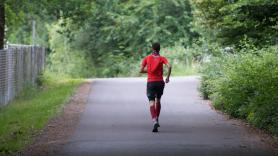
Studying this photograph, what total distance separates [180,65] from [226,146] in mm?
30869

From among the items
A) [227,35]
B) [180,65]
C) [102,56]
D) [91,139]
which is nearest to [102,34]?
[102,56]

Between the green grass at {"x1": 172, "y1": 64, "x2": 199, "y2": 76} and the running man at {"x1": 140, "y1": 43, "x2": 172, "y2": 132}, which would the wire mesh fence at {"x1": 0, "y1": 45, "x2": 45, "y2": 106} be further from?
the green grass at {"x1": 172, "y1": 64, "x2": 199, "y2": 76}

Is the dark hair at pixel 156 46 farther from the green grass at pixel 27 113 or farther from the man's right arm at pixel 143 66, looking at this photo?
the green grass at pixel 27 113

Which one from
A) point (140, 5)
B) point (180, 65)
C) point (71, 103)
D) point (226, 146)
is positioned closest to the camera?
point (226, 146)

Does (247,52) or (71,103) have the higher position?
(247,52)

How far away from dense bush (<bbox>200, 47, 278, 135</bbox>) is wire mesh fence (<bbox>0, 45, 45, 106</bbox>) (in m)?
5.96

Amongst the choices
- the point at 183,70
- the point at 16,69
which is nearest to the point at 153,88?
the point at 16,69

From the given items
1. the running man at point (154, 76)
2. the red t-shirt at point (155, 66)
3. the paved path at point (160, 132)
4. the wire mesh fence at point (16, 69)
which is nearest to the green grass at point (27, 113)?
the wire mesh fence at point (16, 69)

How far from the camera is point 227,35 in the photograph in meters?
23.6

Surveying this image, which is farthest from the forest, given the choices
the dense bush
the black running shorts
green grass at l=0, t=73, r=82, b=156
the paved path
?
green grass at l=0, t=73, r=82, b=156

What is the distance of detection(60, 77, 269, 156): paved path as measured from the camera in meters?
13.1

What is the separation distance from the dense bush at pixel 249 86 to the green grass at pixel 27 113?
429 centimetres

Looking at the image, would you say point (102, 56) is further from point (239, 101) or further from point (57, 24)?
point (239, 101)

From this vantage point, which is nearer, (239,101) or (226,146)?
(226,146)
